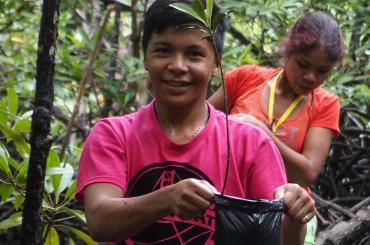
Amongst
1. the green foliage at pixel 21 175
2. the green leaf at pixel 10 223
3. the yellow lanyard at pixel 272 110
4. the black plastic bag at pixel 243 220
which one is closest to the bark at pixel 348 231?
the yellow lanyard at pixel 272 110

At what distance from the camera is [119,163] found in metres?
1.83

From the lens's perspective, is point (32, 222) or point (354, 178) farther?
point (354, 178)

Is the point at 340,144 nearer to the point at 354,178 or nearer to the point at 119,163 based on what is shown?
the point at 354,178

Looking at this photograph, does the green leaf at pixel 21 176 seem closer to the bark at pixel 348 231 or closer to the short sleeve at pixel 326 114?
the short sleeve at pixel 326 114

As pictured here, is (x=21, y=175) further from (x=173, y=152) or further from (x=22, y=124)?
(x=173, y=152)

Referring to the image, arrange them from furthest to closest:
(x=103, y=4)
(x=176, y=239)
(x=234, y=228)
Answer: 1. (x=103, y=4)
2. (x=176, y=239)
3. (x=234, y=228)

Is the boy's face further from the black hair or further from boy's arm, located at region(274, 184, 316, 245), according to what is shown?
boy's arm, located at region(274, 184, 316, 245)

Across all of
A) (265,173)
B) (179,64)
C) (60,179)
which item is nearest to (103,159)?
(179,64)

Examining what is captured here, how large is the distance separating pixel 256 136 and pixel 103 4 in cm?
220

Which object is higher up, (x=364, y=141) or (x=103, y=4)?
(x=103, y=4)

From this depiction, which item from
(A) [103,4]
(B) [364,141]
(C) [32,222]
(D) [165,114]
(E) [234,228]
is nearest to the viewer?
(E) [234,228]

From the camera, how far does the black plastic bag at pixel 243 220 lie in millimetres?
1487

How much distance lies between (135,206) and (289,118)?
4.25 feet

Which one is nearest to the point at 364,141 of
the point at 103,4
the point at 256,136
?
the point at 103,4
